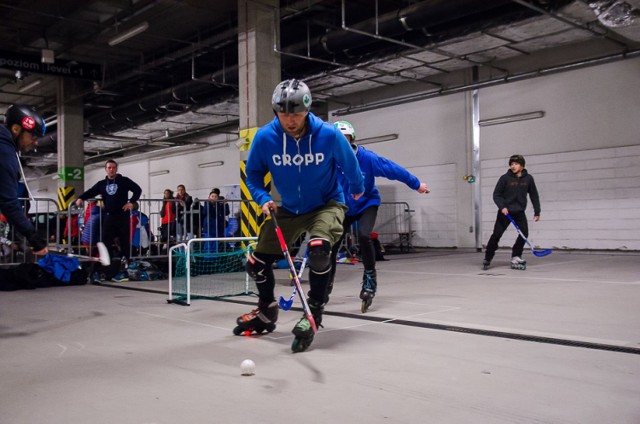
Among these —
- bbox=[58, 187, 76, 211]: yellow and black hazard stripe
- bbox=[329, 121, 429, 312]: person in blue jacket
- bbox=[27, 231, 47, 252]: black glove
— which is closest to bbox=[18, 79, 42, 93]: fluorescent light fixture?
bbox=[58, 187, 76, 211]: yellow and black hazard stripe

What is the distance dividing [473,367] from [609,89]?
43.1 ft

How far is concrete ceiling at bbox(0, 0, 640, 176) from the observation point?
1232cm

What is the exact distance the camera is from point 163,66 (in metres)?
18.6

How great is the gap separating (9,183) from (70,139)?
16814 mm

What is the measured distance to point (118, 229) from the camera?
9430mm

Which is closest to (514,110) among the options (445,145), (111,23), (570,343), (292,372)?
(445,145)

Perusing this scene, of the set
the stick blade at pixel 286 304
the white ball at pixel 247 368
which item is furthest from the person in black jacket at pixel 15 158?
the white ball at pixel 247 368

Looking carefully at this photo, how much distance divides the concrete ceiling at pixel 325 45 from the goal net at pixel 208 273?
4618 millimetres

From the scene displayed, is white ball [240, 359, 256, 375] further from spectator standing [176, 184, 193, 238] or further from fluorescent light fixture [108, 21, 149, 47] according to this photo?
fluorescent light fixture [108, 21, 149, 47]

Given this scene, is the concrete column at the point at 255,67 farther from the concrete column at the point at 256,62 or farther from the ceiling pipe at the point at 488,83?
the ceiling pipe at the point at 488,83

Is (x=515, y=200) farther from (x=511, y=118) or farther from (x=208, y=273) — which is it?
(x=511, y=118)

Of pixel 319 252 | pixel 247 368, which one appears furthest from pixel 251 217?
pixel 247 368

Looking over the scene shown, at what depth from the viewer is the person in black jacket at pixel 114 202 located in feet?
30.5

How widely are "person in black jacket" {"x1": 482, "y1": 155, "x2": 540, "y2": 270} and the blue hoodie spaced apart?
6349 mm
